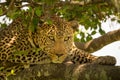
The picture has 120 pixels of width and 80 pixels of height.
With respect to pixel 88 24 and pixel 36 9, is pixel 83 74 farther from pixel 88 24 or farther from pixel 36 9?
pixel 88 24

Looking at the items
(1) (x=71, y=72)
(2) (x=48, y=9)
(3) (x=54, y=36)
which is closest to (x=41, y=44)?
(3) (x=54, y=36)

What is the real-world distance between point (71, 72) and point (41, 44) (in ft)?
6.69

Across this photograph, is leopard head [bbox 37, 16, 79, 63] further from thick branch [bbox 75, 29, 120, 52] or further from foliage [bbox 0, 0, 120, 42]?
thick branch [bbox 75, 29, 120, 52]

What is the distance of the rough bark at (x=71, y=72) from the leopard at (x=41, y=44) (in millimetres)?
1037

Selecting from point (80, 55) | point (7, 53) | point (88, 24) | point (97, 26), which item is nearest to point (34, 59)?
point (7, 53)

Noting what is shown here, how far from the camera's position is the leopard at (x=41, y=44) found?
16.0ft

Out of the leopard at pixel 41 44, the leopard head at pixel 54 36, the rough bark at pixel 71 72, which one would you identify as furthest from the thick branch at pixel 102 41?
the rough bark at pixel 71 72

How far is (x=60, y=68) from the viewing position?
3.53m

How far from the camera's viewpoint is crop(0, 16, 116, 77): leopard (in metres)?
4.86

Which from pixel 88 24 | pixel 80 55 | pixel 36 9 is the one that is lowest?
pixel 80 55

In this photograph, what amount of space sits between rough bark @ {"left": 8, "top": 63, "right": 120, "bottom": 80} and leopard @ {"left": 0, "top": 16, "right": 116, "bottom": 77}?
3.40 ft

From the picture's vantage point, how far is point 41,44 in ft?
17.8

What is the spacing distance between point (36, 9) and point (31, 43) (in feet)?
4.44

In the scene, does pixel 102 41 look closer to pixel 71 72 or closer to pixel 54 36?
pixel 54 36
